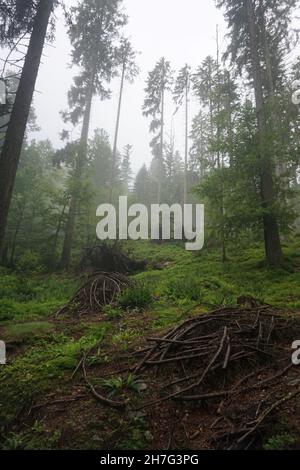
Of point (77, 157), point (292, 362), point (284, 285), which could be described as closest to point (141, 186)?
point (77, 157)

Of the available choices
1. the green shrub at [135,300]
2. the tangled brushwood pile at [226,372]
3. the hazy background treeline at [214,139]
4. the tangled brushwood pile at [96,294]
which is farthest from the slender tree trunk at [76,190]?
the tangled brushwood pile at [226,372]

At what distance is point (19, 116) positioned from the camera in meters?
6.07

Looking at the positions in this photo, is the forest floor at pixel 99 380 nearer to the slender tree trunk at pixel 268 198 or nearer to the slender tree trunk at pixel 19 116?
the slender tree trunk at pixel 268 198

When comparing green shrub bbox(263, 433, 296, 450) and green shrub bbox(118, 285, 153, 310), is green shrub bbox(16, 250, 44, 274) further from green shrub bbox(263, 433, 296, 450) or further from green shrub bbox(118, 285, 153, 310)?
green shrub bbox(263, 433, 296, 450)

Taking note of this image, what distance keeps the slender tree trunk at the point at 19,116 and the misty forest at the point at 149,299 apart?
3 cm

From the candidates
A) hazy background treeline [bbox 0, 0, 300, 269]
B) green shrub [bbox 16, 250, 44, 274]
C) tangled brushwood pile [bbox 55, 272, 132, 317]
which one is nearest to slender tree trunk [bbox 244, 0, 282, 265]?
hazy background treeline [bbox 0, 0, 300, 269]

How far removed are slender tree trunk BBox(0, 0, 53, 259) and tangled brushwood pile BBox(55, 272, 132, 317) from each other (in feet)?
8.65

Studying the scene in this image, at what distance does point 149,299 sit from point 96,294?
5.60ft

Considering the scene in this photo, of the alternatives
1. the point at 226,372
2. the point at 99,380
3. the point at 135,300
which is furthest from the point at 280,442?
the point at 135,300

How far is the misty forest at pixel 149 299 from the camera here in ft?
9.50

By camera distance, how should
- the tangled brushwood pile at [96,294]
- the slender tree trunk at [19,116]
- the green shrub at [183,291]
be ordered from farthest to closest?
1. the green shrub at [183,291]
2. the tangled brushwood pile at [96,294]
3. the slender tree trunk at [19,116]

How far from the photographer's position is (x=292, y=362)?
3.70 metres

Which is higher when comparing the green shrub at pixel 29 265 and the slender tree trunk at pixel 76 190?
the slender tree trunk at pixel 76 190

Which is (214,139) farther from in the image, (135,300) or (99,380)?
(99,380)
